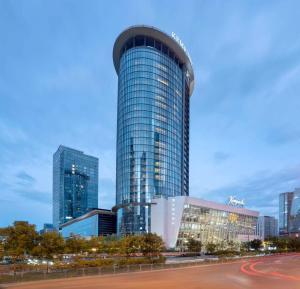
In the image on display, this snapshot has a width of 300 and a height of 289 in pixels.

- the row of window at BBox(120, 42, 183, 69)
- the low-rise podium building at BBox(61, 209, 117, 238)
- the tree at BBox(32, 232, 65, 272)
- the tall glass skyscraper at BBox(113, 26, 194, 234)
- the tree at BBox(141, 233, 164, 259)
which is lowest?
the low-rise podium building at BBox(61, 209, 117, 238)

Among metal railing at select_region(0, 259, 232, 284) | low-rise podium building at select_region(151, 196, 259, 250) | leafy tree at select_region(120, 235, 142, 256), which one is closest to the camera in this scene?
metal railing at select_region(0, 259, 232, 284)

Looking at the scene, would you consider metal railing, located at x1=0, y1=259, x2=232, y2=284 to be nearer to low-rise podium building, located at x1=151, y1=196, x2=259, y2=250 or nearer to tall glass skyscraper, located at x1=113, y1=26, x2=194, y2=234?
low-rise podium building, located at x1=151, y1=196, x2=259, y2=250

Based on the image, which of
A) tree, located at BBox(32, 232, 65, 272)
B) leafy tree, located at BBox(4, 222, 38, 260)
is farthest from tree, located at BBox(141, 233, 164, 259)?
leafy tree, located at BBox(4, 222, 38, 260)

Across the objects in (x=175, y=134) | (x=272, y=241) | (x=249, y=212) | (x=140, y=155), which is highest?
(x=175, y=134)

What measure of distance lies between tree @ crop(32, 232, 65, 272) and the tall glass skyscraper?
332 ft

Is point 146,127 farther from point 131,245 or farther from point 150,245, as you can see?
point 131,245

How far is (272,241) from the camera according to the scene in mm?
161875

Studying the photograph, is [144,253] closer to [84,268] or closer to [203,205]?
[84,268]

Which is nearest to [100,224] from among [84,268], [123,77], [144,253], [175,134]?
[175,134]

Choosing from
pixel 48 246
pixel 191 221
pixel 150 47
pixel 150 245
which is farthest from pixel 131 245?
pixel 150 47

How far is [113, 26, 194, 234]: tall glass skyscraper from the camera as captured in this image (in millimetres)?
160875

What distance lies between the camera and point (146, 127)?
163750 millimetres

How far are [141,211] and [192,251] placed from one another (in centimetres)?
4554

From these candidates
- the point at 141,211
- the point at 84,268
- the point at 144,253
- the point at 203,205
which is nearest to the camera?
the point at 84,268
